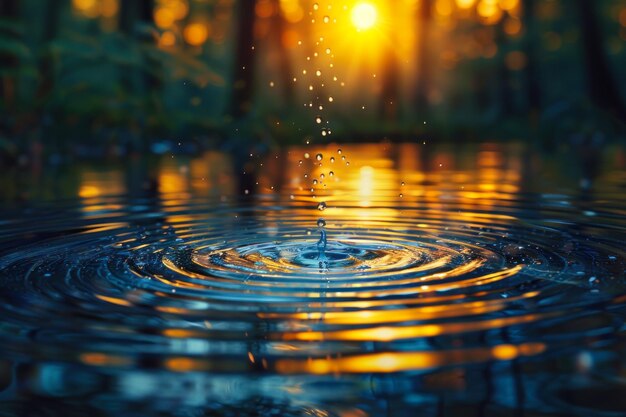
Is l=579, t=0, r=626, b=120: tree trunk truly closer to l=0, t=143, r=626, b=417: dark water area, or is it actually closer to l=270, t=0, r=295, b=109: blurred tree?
l=0, t=143, r=626, b=417: dark water area

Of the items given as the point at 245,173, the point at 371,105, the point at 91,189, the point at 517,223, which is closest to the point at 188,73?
the point at 245,173

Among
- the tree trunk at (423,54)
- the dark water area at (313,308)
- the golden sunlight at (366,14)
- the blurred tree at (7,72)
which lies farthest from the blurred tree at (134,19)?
the dark water area at (313,308)

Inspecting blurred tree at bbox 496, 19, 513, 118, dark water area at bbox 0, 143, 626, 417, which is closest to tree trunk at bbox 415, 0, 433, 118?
blurred tree at bbox 496, 19, 513, 118

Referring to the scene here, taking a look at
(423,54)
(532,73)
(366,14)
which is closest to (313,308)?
(423,54)

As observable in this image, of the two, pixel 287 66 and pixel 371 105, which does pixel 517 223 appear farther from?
pixel 371 105

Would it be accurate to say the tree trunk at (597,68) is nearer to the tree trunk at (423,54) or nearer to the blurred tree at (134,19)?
the tree trunk at (423,54)

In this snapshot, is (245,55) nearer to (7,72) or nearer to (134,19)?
(134,19)
